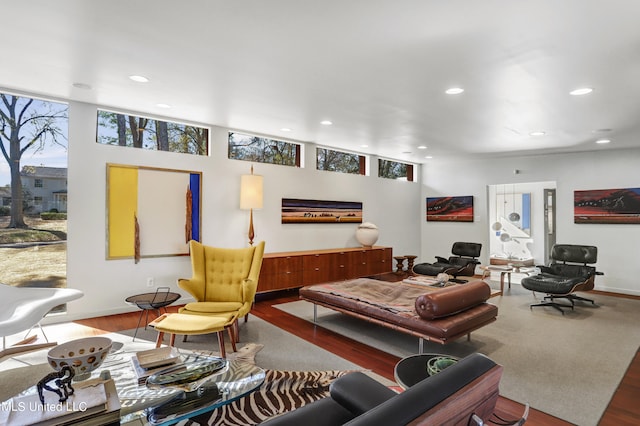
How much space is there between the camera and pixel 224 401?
187 centimetres

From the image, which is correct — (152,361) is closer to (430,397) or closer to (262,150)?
(430,397)

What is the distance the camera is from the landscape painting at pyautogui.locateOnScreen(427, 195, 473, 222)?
316 inches

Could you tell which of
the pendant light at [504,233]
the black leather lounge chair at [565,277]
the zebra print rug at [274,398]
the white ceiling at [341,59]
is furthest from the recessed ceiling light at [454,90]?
the pendant light at [504,233]

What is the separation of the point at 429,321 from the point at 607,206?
554cm

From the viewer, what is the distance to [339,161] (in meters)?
7.25

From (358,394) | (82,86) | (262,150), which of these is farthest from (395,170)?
(358,394)

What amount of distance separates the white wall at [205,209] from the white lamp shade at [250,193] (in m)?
0.28

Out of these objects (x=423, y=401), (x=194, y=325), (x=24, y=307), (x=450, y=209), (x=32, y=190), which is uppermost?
(x=32, y=190)

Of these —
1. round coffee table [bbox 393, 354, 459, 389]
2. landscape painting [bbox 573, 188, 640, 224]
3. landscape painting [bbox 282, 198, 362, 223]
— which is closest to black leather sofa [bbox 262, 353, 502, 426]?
round coffee table [bbox 393, 354, 459, 389]

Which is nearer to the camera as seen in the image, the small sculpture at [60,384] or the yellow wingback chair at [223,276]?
the small sculpture at [60,384]

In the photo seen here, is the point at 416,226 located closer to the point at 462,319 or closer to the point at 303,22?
the point at 462,319

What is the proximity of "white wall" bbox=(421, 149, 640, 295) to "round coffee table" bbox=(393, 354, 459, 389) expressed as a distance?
20.4 ft

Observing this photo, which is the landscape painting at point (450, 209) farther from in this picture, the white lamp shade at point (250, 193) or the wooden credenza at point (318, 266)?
the white lamp shade at point (250, 193)

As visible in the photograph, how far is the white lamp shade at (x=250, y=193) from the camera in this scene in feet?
17.5
